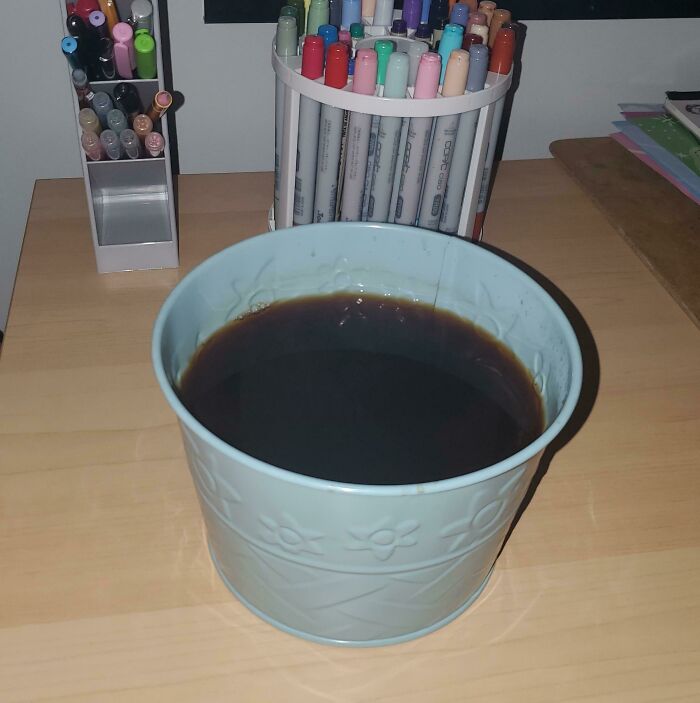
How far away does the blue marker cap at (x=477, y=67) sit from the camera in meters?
0.54

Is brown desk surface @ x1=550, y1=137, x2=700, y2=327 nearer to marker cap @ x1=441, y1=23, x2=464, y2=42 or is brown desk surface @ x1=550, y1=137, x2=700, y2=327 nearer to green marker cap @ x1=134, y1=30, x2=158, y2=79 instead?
marker cap @ x1=441, y1=23, x2=464, y2=42

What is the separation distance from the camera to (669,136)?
2.58ft

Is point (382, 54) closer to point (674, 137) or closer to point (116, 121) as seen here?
point (116, 121)

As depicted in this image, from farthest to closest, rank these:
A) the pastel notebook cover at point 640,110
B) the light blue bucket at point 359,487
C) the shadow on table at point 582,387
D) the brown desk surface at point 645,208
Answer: the pastel notebook cover at point 640,110 < the brown desk surface at point 645,208 < the shadow on table at point 582,387 < the light blue bucket at point 359,487

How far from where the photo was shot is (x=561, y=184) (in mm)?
785

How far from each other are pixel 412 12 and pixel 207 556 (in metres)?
0.41

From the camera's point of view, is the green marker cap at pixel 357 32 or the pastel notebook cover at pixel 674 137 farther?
the pastel notebook cover at pixel 674 137

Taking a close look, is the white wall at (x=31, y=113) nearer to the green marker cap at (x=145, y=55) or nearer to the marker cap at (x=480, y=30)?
the green marker cap at (x=145, y=55)

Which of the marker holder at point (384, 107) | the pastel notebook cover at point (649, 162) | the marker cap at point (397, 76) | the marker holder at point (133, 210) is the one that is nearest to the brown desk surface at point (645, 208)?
the pastel notebook cover at point (649, 162)

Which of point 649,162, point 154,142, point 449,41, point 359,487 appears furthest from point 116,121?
point 649,162

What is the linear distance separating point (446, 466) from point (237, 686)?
15cm

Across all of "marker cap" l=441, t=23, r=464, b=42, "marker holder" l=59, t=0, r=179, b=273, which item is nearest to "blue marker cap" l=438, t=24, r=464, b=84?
"marker cap" l=441, t=23, r=464, b=42

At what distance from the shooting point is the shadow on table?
515 mm

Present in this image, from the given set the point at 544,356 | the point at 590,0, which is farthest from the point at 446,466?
the point at 590,0
